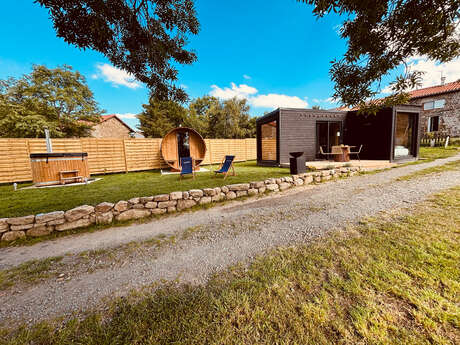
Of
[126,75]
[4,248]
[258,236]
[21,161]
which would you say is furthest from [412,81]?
[21,161]

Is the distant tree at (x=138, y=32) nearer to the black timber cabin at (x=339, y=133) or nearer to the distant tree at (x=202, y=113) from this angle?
the black timber cabin at (x=339, y=133)

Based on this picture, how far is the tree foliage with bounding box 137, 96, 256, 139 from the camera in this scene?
24156 millimetres

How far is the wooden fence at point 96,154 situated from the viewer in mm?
6645

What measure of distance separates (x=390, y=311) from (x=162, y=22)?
4947 mm

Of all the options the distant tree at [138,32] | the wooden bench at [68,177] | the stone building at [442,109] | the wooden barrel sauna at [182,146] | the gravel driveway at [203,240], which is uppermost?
the stone building at [442,109]

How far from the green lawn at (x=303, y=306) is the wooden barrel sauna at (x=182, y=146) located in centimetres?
775

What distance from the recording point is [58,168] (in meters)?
6.01

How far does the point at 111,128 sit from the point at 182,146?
2078cm

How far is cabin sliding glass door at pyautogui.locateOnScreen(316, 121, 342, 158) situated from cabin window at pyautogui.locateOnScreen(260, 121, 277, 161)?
256cm

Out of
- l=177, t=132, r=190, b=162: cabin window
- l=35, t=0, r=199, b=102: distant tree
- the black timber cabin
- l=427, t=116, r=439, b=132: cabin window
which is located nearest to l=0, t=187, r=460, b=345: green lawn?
l=35, t=0, r=199, b=102: distant tree

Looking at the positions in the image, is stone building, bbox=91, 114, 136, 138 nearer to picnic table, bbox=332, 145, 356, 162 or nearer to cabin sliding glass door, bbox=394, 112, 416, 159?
picnic table, bbox=332, 145, 356, 162

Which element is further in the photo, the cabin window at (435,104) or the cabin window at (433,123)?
the cabin window at (433,123)

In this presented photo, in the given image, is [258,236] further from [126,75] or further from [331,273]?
[126,75]

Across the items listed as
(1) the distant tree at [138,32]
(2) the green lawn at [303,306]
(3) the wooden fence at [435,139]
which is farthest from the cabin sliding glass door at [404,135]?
(1) the distant tree at [138,32]
